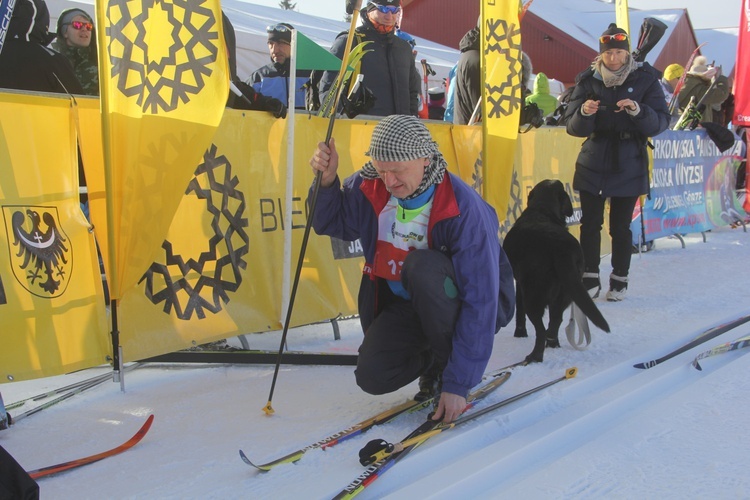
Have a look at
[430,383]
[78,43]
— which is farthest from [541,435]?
[78,43]

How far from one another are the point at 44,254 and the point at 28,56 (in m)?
1.67

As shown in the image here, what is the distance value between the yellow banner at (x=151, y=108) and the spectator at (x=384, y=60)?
79.6 inches

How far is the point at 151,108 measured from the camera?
3256 mm

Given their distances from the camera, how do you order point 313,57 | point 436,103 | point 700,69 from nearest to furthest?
1. point 313,57
2. point 700,69
3. point 436,103

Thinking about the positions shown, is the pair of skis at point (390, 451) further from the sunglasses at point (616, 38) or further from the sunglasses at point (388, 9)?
the sunglasses at point (388, 9)

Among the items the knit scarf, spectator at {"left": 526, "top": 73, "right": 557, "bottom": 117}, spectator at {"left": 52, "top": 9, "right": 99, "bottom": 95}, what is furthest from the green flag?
spectator at {"left": 526, "top": 73, "right": 557, "bottom": 117}

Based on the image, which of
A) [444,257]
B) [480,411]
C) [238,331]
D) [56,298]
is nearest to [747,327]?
[480,411]

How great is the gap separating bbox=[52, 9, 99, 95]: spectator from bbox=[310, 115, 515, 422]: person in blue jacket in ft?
9.87

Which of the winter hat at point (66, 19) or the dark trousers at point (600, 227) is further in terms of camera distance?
the dark trousers at point (600, 227)

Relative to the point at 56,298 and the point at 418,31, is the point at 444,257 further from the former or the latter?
the point at 418,31

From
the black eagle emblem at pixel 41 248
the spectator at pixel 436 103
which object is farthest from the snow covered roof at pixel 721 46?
the black eagle emblem at pixel 41 248

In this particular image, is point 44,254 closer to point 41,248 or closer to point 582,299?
point 41,248

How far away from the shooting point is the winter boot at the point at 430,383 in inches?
123

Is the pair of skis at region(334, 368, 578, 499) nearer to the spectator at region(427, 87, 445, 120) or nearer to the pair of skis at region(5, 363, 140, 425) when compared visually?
the pair of skis at region(5, 363, 140, 425)
